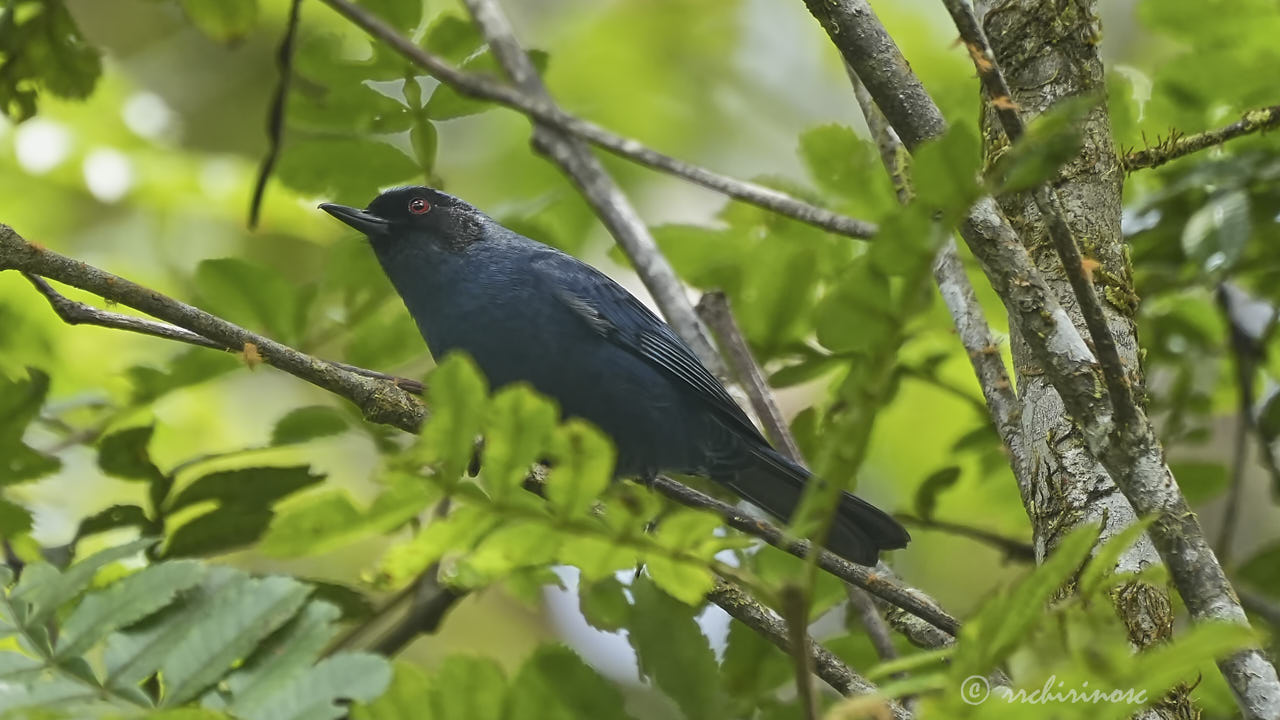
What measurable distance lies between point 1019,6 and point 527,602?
6.29ft

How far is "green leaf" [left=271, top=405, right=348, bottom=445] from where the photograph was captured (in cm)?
352

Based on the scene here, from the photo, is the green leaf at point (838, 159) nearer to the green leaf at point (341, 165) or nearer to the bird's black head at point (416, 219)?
the green leaf at point (341, 165)

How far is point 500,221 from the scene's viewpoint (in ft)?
14.0

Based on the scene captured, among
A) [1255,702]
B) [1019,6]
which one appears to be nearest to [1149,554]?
[1255,702]

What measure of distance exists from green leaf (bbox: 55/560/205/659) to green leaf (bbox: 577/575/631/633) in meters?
1.19

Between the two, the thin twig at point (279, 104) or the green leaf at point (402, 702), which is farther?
the thin twig at point (279, 104)

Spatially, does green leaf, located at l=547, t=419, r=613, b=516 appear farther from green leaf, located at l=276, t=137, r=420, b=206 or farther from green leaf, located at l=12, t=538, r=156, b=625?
green leaf, located at l=276, t=137, r=420, b=206

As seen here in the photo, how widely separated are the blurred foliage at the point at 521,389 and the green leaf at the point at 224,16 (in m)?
0.01

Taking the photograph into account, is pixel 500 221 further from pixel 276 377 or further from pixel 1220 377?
pixel 276 377

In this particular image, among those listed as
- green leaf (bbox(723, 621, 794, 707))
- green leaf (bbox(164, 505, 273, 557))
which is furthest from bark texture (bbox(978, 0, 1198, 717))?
green leaf (bbox(164, 505, 273, 557))

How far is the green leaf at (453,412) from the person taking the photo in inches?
64.2

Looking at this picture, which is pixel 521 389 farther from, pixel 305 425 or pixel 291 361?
pixel 305 425

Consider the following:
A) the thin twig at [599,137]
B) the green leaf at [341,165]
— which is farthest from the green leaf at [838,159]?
the green leaf at [341,165]

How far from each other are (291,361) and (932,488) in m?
2.08
